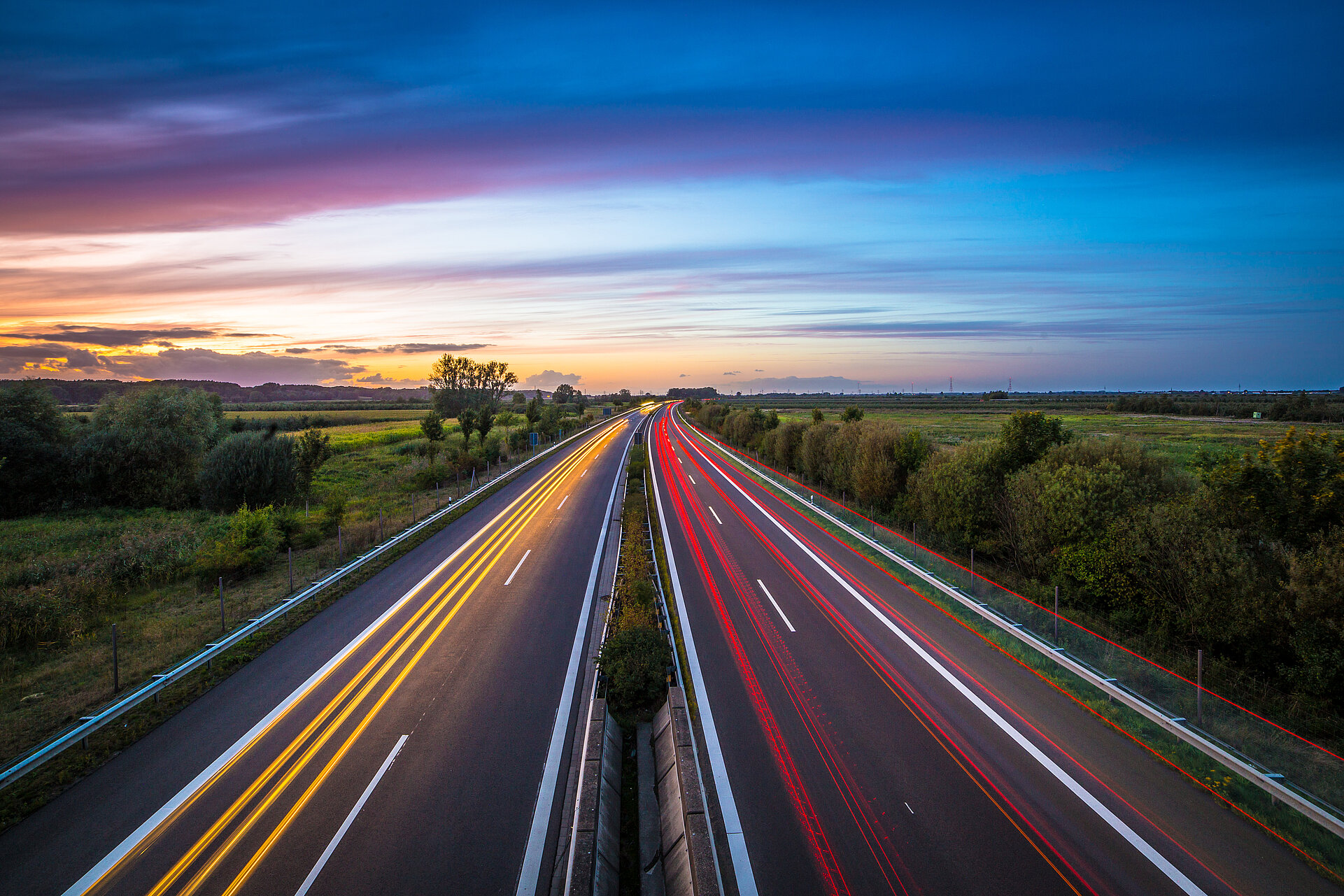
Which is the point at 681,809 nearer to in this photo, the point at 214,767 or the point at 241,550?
the point at 214,767

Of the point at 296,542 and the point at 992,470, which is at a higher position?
the point at 992,470

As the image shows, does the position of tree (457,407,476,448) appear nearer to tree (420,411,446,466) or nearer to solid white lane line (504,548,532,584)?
tree (420,411,446,466)

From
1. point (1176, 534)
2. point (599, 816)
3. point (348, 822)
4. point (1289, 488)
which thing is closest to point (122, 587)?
point (348, 822)

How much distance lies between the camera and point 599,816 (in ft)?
23.7

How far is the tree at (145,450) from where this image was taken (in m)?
31.0

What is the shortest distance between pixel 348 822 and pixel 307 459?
100.0 feet

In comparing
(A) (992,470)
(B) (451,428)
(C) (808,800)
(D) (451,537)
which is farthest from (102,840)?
(B) (451,428)

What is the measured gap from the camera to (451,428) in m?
71.6

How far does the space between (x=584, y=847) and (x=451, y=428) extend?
232 ft

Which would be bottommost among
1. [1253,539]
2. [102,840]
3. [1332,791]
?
[102,840]

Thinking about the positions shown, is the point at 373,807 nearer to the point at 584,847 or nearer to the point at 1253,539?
the point at 584,847

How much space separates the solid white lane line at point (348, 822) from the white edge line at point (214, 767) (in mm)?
2413

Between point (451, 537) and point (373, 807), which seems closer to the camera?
point (373, 807)

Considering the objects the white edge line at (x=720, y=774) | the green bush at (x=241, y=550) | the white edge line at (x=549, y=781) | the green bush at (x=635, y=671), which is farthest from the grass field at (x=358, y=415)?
the green bush at (x=635, y=671)
